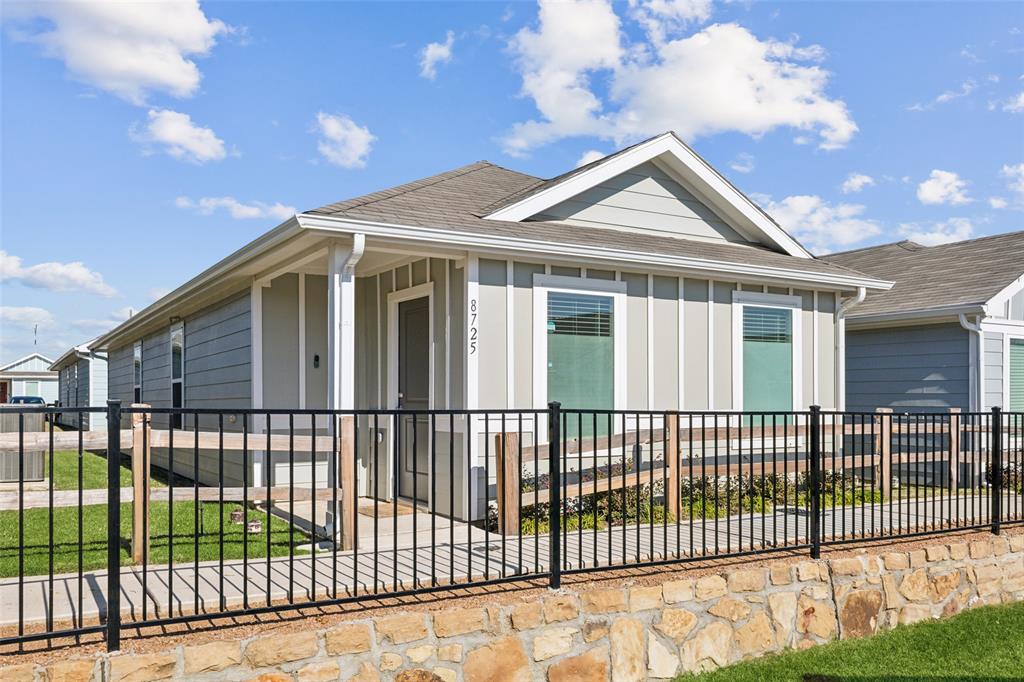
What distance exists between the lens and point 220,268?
845 centimetres

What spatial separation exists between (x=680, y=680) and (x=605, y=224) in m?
5.62

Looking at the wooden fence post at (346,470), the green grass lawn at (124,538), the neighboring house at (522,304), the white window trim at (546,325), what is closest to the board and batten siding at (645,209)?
the neighboring house at (522,304)

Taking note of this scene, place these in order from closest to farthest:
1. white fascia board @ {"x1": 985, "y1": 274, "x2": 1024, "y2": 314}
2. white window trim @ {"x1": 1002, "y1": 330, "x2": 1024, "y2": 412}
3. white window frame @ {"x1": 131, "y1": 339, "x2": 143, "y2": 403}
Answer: white fascia board @ {"x1": 985, "y1": 274, "x2": 1024, "y2": 314}
white window trim @ {"x1": 1002, "y1": 330, "x2": 1024, "y2": 412}
white window frame @ {"x1": 131, "y1": 339, "x2": 143, "y2": 403}

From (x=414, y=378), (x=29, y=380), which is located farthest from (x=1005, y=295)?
(x=29, y=380)

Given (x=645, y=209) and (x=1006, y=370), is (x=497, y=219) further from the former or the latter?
(x=1006, y=370)

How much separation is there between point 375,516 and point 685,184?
7.06 m

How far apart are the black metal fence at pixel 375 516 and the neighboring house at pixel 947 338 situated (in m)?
3.09

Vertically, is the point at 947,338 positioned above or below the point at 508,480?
above

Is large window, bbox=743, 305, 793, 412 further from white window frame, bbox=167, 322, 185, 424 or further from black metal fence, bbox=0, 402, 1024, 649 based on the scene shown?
white window frame, bbox=167, 322, 185, 424

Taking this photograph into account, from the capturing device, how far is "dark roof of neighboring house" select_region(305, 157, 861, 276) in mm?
7156

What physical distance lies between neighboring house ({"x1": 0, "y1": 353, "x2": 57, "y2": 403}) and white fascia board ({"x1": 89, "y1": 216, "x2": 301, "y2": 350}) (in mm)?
22561

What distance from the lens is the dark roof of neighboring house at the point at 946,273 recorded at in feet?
38.0

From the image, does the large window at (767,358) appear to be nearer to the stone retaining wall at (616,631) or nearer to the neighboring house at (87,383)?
the stone retaining wall at (616,631)

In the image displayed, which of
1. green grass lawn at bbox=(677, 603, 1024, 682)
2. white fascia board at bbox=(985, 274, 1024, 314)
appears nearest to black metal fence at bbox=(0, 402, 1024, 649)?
green grass lawn at bbox=(677, 603, 1024, 682)
